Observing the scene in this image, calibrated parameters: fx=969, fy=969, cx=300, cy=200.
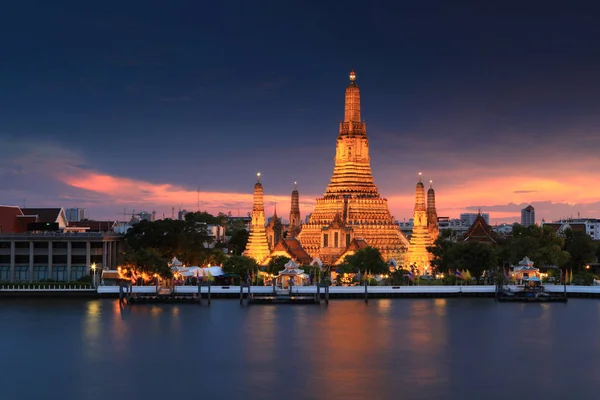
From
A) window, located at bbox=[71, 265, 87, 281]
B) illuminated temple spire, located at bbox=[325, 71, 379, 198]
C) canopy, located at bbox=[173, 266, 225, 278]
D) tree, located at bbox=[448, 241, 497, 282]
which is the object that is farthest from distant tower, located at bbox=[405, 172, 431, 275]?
window, located at bbox=[71, 265, 87, 281]

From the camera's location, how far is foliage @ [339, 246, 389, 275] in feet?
270

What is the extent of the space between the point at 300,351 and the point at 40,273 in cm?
4481

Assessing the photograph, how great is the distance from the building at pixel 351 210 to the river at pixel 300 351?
20.1 m

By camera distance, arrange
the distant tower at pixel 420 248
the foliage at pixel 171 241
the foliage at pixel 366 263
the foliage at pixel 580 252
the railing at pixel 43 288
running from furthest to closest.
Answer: the foliage at pixel 580 252 < the distant tower at pixel 420 248 < the foliage at pixel 171 241 < the foliage at pixel 366 263 < the railing at pixel 43 288

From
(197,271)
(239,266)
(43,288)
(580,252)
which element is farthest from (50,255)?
(580,252)

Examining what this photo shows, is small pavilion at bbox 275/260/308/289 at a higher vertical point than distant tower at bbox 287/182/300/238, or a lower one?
lower

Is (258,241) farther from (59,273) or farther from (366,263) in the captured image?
(59,273)

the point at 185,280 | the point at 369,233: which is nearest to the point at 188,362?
the point at 185,280

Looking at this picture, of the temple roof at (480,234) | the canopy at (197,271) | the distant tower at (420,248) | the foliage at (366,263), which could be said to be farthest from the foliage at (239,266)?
the temple roof at (480,234)

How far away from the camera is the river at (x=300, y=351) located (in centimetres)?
4372

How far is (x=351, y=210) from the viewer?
A: 3834 inches

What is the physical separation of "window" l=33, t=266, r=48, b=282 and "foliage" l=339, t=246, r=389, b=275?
28.4 metres

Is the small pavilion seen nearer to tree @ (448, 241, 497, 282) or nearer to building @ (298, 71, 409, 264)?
building @ (298, 71, 409, 264)

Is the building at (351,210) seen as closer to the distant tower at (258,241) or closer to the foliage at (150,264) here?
the distant tower at (258,241)
